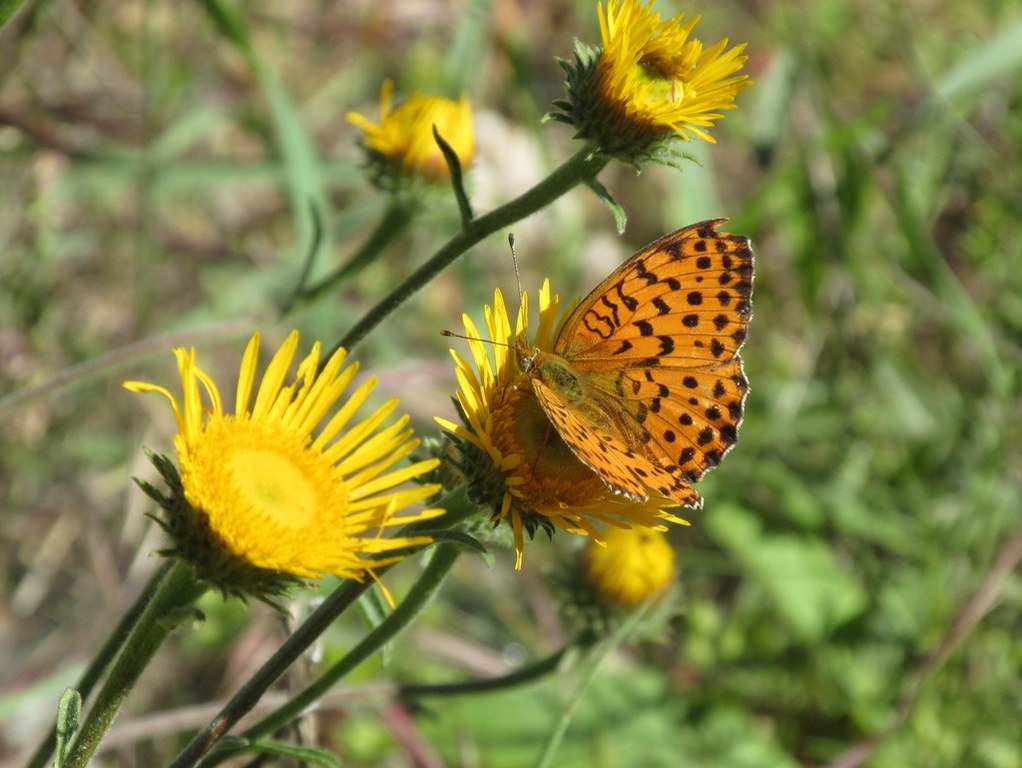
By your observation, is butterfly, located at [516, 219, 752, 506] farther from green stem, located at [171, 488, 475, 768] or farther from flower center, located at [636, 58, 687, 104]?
green stem, located at [171, 488, 475, 768]

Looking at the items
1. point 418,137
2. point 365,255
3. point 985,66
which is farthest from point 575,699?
point 985,66

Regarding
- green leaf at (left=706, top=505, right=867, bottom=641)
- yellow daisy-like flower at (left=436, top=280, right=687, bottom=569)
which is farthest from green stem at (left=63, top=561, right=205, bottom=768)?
green leaf at (left=706, top=505, right=867, bottom=641)

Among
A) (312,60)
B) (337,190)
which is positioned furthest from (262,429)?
(312,60)

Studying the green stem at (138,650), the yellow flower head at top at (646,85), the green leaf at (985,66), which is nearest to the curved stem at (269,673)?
the green stem at (138,650)

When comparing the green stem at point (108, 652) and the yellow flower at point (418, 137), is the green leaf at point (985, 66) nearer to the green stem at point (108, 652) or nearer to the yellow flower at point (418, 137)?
the yellow flower at point (418, 137)

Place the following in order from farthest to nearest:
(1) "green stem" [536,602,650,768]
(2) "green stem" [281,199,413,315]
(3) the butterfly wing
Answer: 1. (2) "green stem" [281,199,413,315]
2. (1) "green stem" [536,602,650,768]
3. (3) the butterfly wing

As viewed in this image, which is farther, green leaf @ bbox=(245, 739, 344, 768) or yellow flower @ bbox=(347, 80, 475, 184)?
yellow flower @ bbox=(347, 80, 475, 184)
